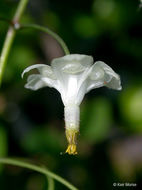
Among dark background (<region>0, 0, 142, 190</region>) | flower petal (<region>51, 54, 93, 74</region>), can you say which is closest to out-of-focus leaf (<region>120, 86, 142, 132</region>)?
dark background (<region>0, 0, 142, 190</region>)

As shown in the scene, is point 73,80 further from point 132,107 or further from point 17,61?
point 17,61

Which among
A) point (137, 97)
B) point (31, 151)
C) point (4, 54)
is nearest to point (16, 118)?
point (31, 151)

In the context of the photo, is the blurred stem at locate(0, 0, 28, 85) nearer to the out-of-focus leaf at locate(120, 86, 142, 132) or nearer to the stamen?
the stamen

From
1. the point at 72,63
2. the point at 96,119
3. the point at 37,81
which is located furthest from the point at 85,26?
the point at 72,63

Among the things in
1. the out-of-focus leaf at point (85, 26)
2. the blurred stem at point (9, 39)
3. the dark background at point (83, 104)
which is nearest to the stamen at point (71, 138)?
the blurred stem at point (9, 39)

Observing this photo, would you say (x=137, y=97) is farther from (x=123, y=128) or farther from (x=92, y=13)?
(x=92, y=13)

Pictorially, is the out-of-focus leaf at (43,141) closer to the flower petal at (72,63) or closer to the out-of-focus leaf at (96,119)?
the out-of-focus leaf at (96,119)
